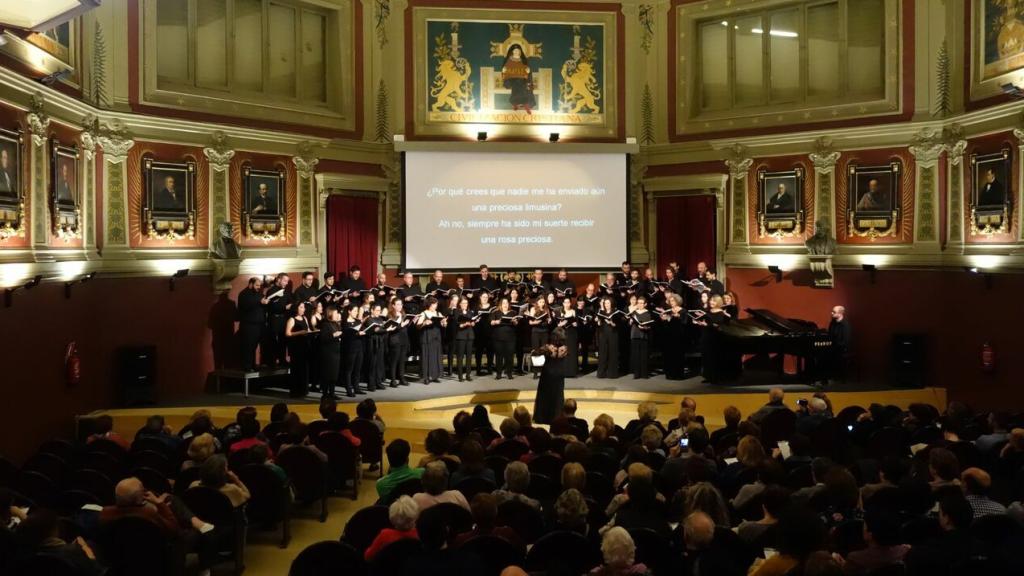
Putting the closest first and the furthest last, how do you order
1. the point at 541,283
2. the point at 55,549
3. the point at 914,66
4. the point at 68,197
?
the point at 55,549 → the point at 68,197 → the point at 914,66 → the point at 541,283

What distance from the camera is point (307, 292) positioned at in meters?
14.8

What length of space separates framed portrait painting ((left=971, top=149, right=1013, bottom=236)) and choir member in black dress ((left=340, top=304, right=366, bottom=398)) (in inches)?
397

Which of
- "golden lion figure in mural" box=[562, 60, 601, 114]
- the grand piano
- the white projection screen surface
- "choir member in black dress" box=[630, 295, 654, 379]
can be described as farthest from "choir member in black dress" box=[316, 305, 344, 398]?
"golden lion figure in mural" box=[562, 60, 601, 114]

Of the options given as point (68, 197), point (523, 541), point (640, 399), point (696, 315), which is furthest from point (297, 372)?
point (523, 541)

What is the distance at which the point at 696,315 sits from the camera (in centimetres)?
1548

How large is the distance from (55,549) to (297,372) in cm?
909

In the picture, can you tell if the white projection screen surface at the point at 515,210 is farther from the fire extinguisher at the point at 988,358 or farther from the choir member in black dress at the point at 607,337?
the fire extinguisher at the point at 988,358

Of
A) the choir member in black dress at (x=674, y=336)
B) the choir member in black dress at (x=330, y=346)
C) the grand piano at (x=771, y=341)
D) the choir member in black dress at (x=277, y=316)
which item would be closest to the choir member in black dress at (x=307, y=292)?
the choir member in black dress at (x=277, y=316)

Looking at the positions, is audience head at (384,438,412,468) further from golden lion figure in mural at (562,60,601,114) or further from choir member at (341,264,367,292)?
golden lion figure in mural at (562,60,601,114)

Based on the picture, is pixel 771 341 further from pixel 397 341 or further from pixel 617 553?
pixel 617 553

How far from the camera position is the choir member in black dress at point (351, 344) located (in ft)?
45.1

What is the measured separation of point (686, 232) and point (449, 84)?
5.91m

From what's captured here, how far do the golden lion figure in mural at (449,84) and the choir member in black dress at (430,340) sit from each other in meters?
5.16

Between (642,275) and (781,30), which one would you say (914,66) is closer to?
(781,30)
